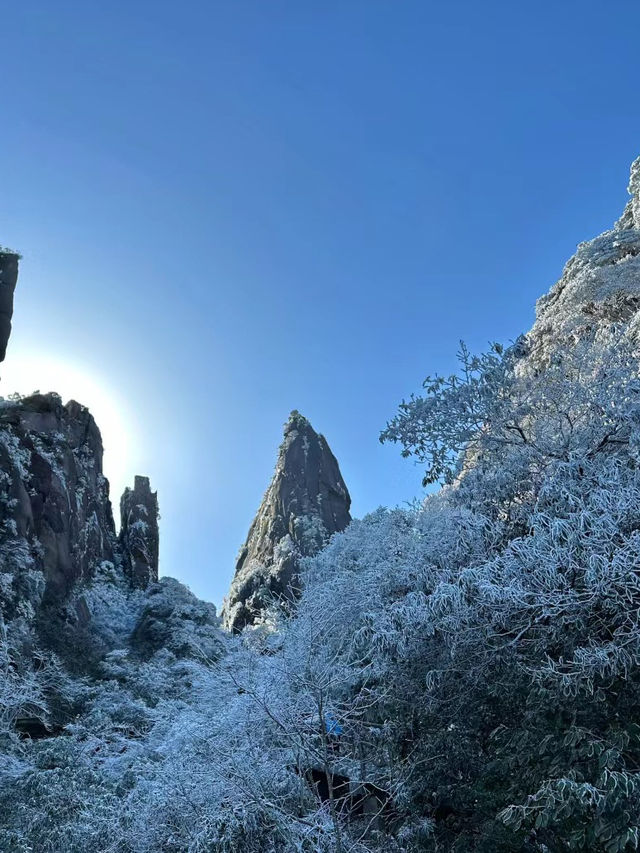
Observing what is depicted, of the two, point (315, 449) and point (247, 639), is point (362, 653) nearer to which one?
point (247, 639)

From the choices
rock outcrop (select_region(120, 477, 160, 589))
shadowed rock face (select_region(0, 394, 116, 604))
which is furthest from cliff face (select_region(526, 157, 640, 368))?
rock outcrop (select_region(120, 477, 160, 589))

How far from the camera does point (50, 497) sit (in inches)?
1111

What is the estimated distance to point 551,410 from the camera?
1025 centimetres

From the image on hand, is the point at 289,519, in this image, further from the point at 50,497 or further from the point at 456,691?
the point at 456,691

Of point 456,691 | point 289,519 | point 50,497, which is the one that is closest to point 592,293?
point 456,691

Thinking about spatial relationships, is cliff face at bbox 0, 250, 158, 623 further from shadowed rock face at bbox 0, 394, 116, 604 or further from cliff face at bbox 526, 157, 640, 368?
cliff face at bbox 526, 157, 640, 368

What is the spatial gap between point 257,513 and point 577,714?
4519 centimetres

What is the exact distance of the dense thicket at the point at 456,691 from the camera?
6.13 m

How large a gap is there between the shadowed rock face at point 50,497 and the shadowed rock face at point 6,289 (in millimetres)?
3300

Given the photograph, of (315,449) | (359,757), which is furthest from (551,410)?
(315,449)

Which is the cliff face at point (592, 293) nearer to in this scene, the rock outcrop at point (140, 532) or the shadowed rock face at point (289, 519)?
the shadowed rock face at point (289, 519)

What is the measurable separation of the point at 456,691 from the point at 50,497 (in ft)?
80.0

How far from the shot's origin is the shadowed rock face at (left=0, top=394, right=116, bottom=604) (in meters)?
24.6

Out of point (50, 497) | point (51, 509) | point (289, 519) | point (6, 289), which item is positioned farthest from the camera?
point (289, 519)
